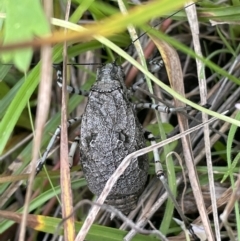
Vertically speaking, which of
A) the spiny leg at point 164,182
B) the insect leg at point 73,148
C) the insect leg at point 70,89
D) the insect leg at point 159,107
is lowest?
the spiny leg at point 164,182

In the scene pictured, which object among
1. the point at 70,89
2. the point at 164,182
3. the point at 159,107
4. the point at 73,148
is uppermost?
the point at 70,89

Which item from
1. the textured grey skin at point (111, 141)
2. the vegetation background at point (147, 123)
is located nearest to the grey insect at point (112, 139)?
the textured grey skin at point (111, 141)

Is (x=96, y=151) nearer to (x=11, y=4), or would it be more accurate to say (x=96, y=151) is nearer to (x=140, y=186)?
(x=140, y=186)

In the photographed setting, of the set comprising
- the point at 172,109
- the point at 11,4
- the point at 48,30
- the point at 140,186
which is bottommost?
the point at 140,186

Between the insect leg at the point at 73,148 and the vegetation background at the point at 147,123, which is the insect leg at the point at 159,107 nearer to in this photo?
the vegetation background at the point at 147,123

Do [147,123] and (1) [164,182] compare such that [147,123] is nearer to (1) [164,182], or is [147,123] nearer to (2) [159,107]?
(2) [159,107]

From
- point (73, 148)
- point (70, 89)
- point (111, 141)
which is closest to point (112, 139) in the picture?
point (111, 141)

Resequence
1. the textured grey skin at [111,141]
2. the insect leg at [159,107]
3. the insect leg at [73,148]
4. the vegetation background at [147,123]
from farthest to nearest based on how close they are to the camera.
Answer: the insect leg at [73,148] → the insect leg at [159,107] → the textured grey skin at [111,141] → the vegetation background at [147,123]

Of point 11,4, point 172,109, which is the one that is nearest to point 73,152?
point 172,109

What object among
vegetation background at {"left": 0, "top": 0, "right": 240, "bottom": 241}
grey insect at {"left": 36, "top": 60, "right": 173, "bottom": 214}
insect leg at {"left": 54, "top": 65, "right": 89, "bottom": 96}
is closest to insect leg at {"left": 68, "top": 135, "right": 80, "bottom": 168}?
grey insect at {"left": 36, "top": 60, "right": 173, "bottom": 214}
